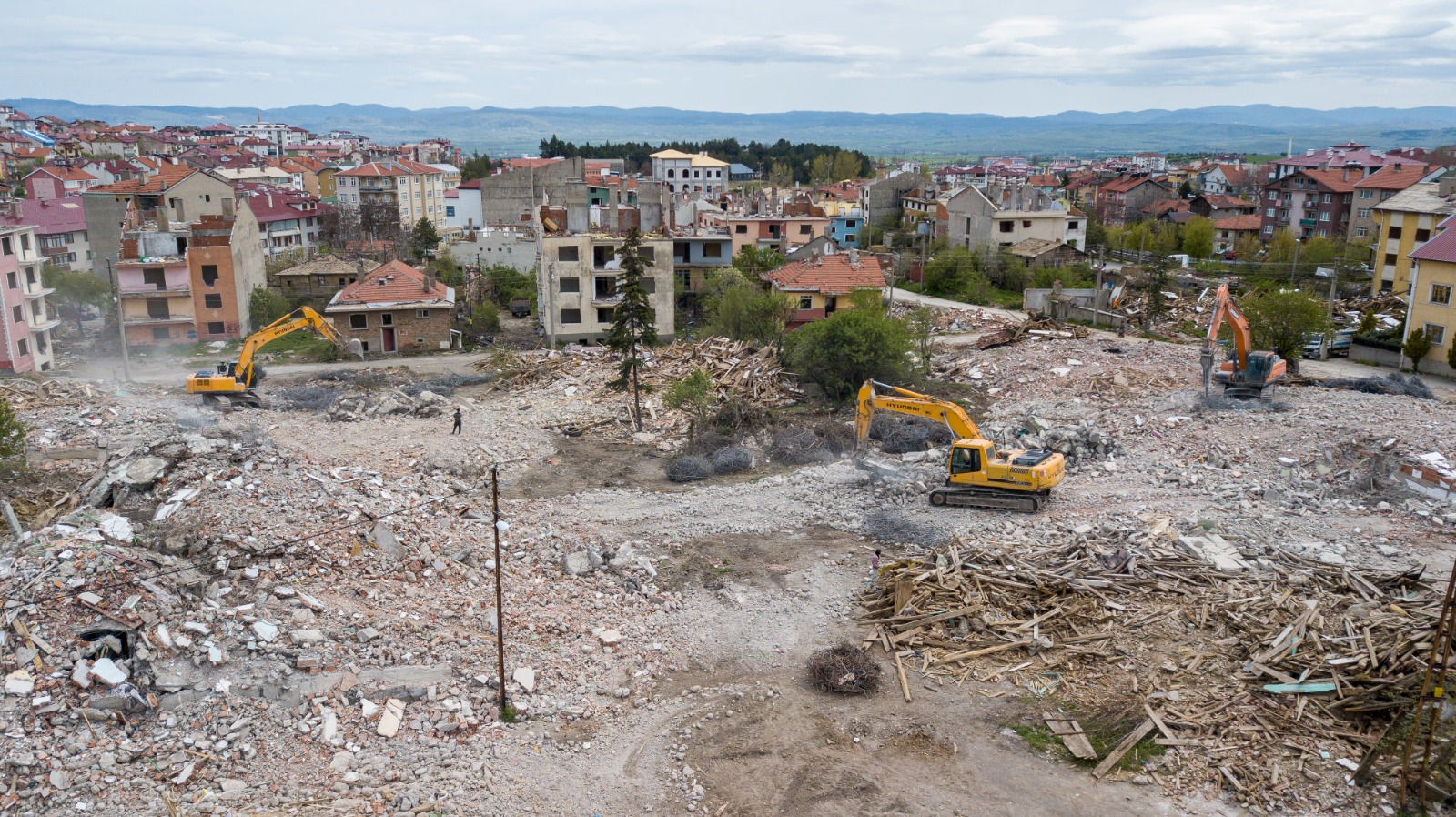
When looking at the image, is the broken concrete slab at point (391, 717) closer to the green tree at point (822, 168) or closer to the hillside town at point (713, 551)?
the hillside town at point (713, 551)

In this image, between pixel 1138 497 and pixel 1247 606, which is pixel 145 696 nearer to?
pixel 1247 606

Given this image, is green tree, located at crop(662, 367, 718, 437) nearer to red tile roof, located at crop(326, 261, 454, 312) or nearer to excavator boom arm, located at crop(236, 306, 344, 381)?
excavator boom arm, located at crop(236, 306, 344, 381)

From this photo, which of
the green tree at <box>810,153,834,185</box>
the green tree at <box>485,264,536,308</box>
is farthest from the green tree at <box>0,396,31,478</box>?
the green tree at <box>810,153,834,185</box>

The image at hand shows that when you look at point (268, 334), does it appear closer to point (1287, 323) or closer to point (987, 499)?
point (987, 499)

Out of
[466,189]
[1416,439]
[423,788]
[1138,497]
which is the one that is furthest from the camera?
[466,189]

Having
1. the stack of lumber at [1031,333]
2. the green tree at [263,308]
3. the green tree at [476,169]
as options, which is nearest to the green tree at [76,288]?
the green tree at [263,308]

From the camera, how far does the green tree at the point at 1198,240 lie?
A: 64.4 m

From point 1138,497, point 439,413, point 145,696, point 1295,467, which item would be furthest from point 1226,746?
point 439,413

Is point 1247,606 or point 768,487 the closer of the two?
point 1247,606

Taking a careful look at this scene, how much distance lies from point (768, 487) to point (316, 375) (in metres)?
21.5

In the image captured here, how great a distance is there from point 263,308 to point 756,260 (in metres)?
23.6

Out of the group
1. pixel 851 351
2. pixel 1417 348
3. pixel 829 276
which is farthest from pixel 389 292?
pixel 1417 348

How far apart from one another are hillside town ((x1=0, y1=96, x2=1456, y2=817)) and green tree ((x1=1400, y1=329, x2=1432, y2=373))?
5.5 inches

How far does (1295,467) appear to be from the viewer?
22.6 metres
